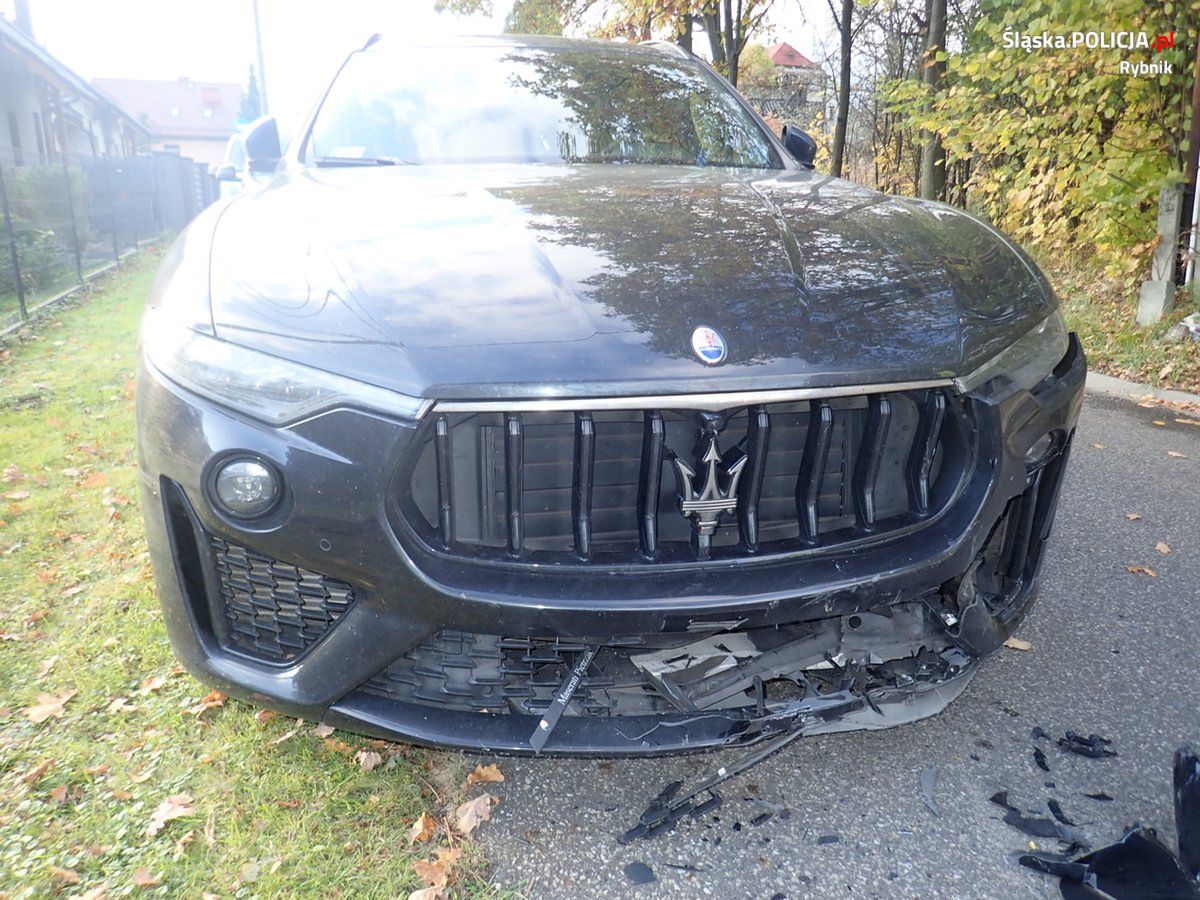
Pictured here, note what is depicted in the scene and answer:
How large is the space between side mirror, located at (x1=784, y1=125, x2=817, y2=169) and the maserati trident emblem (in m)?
2.16

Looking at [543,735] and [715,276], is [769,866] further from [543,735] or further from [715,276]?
[715,276]

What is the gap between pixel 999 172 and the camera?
8344mm

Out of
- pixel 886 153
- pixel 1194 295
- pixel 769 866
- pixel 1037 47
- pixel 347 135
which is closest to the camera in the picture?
pixel 769 866

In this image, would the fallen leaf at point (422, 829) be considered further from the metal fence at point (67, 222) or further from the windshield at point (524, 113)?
the metal fence at point (67, 222)

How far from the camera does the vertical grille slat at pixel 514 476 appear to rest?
1654 millimetres

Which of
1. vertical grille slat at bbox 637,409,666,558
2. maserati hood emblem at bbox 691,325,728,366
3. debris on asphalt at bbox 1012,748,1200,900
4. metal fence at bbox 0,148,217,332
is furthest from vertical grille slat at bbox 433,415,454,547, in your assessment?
metal fence at bbox 0,148,217,332

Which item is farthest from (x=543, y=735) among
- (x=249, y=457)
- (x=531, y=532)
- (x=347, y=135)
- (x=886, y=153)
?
(x=886, y=153)

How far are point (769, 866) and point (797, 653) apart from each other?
437 mm

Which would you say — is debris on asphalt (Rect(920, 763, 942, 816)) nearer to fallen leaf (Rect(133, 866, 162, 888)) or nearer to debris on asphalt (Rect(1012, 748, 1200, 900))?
debris on asphalt (Rect(1012, 748, 1200, 900))

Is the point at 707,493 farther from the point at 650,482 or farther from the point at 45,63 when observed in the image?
the point at 45,63

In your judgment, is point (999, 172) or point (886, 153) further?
point (886, 153)

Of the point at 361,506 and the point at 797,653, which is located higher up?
the point at 361,506

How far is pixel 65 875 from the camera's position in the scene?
6.02ft

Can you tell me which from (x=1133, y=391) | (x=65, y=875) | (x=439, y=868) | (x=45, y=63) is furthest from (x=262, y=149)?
(x=45, y=63)
